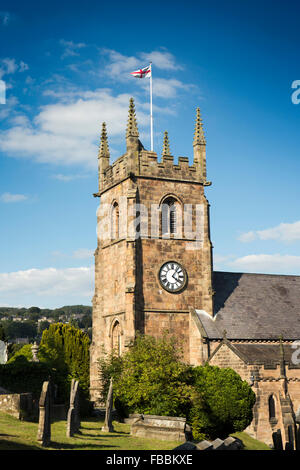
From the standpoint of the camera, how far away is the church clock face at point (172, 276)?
41.4 meters

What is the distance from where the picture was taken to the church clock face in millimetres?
41438

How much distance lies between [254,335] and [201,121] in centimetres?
1637

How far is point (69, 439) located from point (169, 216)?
2287cm

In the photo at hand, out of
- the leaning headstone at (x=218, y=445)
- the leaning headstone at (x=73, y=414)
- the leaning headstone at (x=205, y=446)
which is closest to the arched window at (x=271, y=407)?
the leaning headstone at (x=73, y=414)

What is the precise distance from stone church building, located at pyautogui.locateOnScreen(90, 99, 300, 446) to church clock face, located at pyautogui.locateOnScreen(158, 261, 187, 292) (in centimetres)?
7

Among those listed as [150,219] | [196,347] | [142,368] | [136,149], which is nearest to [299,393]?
[196,347]

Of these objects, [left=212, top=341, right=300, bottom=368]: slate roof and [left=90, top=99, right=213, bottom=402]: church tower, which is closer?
[left=212, top=341, right=300, bottom=368]: slate roof

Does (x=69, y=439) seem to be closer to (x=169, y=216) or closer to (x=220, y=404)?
(x=220, y=404)

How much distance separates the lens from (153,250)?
41438mm

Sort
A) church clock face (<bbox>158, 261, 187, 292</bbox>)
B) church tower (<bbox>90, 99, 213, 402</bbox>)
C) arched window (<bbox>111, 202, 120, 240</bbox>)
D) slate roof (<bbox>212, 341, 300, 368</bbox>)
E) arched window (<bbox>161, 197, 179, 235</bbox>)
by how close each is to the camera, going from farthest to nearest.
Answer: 1. arched window (<bbox>111, 202, 120, 240</bbox>)
2. arched window (<bbox>161, 197, 179, 235</bbox>)
3. church clock face (<bbox>158, 261, 187, 292</bbox>)
4. church tower (<bbox>90, 99, 213, 402</bbox>)
5. slate roof (<bbox>212, 341, 300, 368</bbox>)

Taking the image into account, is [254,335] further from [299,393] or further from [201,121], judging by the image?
[201,121]

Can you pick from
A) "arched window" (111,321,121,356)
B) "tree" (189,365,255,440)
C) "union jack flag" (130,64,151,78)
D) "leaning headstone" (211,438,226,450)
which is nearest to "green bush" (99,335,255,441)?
"tree" (189,365,255,440)

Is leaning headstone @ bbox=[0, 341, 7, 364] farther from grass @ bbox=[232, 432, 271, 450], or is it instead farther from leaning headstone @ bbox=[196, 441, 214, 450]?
leaning headstone @ bbox=[196, 441, 214, 450]
